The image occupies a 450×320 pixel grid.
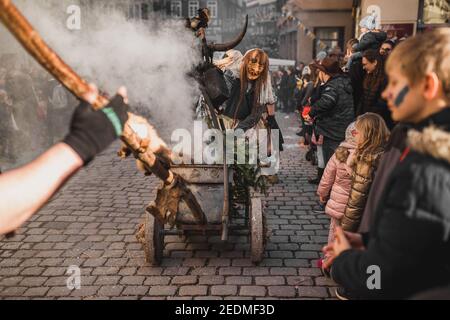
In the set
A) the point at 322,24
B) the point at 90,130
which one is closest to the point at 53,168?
the point at 90,130

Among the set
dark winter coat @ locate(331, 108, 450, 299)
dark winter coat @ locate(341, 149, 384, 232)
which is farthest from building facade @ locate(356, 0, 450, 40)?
dark winter coat @ locate(331, 108, 450, 299)

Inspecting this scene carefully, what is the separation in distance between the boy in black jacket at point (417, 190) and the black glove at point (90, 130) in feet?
3.62

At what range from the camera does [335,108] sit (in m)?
6.07

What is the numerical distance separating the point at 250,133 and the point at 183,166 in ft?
6.36

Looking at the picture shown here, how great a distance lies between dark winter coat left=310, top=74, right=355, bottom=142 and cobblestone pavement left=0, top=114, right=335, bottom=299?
115cm

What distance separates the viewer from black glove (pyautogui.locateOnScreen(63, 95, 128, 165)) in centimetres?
163

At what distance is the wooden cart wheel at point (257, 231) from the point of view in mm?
4336

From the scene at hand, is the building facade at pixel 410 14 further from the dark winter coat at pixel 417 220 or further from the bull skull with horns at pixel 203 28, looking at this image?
the dark winter coat at pixel 417 220

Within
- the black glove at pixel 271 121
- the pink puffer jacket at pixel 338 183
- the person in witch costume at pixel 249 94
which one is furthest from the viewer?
the black glove at pixel 271 121

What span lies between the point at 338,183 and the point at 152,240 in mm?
1959

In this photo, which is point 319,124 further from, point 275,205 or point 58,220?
point 58,220

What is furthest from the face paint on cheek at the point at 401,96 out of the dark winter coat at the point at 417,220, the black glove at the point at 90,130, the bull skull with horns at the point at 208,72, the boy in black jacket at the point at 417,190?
the bull skull with horns at the point at 208,72

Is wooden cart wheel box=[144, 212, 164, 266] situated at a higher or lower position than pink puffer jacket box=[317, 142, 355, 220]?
lower

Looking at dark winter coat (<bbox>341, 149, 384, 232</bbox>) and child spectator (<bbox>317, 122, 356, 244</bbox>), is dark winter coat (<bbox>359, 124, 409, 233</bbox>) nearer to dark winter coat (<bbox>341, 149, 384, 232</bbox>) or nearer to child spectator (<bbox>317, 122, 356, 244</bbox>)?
dark winter coat (<bbox>341, 149, 384, 232</bbox>)
